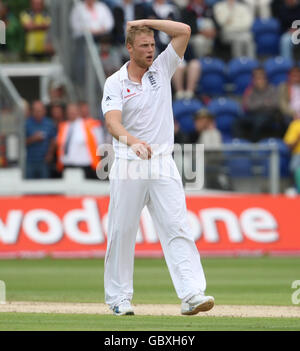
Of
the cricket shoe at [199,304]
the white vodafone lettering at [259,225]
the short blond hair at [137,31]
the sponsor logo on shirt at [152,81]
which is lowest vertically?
the white vodafone lettering at [259,225]

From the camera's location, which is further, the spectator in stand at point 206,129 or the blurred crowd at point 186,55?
the spectator in stand at point 206,129

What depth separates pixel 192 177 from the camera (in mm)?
19312

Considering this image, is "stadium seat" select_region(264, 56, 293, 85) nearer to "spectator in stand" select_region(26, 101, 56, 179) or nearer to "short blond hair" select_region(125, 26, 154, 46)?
"spectator in stand" select_region(26, 101, 56, 179)

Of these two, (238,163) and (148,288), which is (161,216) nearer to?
(148,288)

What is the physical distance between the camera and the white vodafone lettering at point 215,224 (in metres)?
19.3

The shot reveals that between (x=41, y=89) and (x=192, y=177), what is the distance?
22.2ft

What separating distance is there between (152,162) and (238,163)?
32.4 feet

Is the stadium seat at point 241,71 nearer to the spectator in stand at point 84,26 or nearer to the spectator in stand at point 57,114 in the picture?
the spectator in stand at point 84,26

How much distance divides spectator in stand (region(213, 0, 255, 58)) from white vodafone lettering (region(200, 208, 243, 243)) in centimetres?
631

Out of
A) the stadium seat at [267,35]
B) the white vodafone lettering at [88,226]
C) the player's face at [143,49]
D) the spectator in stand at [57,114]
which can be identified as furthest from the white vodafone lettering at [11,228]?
the player's face at [143,49]

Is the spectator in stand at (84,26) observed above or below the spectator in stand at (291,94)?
above

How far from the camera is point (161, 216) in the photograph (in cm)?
993

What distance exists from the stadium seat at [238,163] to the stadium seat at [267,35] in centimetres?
557
